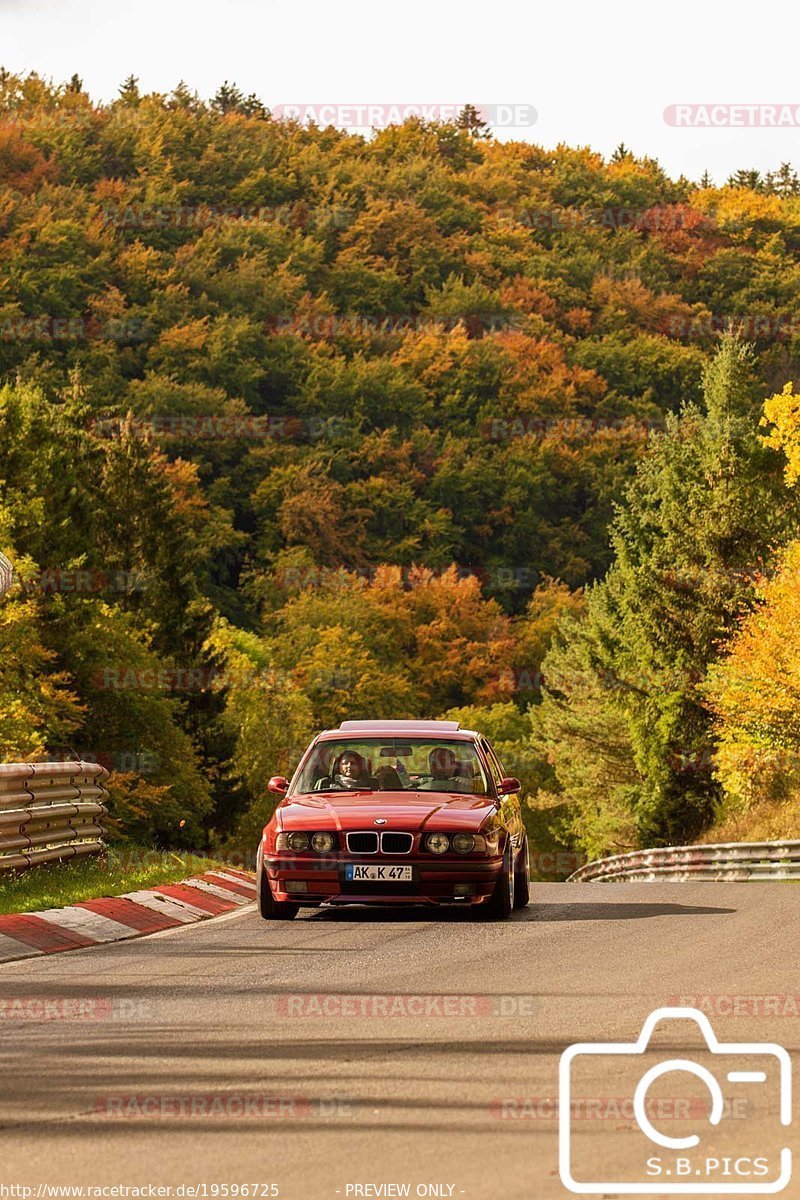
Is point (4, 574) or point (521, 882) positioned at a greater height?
point (4, 574)

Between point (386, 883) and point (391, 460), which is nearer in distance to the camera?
point (386, 883)

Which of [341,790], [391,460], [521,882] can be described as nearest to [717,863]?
[521,882]

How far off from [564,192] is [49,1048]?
13057 centimetres

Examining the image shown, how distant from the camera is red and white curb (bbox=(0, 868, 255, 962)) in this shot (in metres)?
13.3

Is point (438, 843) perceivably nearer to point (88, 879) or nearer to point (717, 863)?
point (88, 879)

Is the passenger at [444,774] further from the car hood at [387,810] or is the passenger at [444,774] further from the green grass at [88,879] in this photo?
the green grass at [88,879]

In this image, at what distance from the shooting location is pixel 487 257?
12669 centimetres

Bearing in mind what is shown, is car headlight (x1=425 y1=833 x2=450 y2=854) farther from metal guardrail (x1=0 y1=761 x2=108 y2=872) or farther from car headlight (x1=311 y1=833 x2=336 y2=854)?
metal guardrail (x1=0 y1=761 x2=108 y2=872)

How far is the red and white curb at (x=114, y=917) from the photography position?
43.8ft

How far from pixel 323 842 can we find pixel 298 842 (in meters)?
0.21

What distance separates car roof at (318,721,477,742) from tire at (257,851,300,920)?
1.62m

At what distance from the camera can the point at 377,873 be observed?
50.1 feet

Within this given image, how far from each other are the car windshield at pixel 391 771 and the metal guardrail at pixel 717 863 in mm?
11156
